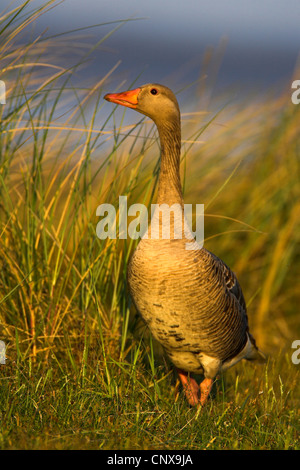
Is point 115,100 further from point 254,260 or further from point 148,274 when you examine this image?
point 254,260

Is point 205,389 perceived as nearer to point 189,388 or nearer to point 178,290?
point 189,388

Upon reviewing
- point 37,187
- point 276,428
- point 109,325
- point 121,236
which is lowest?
point 276,428

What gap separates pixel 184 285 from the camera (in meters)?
4.36

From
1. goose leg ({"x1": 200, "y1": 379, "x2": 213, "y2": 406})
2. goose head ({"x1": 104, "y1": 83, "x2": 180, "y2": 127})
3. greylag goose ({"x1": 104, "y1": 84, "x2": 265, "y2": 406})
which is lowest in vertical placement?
goose leg ({"x1": 200, "y1": 379, "x2": 213, "y2": 406})

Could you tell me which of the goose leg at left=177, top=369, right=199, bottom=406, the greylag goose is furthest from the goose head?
the goose leg at left=177, top=369, right=199, bottom=406

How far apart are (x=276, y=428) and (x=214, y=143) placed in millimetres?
3803

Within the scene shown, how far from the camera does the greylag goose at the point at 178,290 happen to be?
437 cm

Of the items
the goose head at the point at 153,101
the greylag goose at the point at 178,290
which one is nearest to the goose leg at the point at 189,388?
the greylag goose at the point at 178,290

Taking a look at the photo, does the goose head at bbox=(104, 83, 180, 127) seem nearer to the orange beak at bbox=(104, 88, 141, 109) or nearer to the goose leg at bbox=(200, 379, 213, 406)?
the orange beak at bbox=(104, 88, 141, 109)

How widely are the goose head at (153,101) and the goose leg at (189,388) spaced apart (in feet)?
6.85

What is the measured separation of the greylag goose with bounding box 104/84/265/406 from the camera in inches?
172

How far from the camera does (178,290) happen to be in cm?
435

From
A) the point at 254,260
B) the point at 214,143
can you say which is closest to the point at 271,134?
the point at 214,143

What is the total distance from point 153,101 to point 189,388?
2316mm
